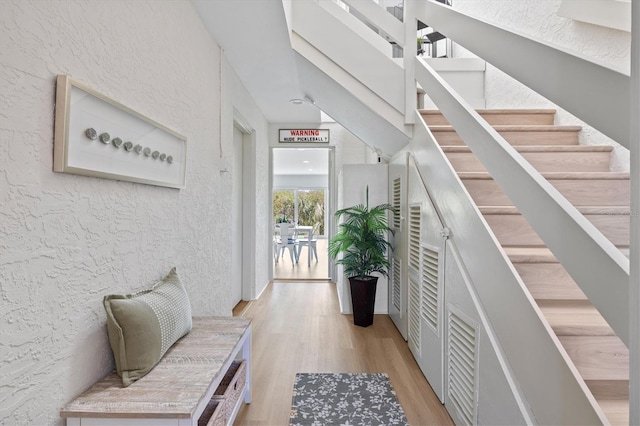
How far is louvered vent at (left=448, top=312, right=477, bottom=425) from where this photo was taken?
1531 millimetres

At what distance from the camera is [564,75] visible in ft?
3.00

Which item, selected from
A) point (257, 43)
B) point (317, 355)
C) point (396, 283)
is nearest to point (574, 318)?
point (317, 355)

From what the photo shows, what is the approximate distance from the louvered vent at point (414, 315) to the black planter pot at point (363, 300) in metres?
0.63

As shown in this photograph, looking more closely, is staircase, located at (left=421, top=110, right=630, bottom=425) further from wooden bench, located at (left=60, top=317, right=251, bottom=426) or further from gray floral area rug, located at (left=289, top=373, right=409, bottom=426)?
wooden bench, located at (left=60, top=317, right=251, bottom=426)

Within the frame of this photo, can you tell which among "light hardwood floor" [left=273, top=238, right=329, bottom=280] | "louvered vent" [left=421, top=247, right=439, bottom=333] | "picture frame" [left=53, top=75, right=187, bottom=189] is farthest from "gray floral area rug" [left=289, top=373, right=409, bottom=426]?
"light hardwood floor" [left=273, top=238, right=329, bottom=280]

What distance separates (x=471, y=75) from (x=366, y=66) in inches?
49.8

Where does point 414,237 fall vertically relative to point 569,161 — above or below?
below

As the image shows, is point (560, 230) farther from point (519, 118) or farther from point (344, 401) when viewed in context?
point (519, 118)

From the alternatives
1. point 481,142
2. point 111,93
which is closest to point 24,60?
point 111,93

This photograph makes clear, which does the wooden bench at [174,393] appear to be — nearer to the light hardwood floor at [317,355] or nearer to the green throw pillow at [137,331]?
the green throw pillow at [137,331]

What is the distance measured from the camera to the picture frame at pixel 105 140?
974 mm

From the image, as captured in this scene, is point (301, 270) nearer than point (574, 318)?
No

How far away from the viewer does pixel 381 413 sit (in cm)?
187

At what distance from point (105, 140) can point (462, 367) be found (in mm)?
1787
